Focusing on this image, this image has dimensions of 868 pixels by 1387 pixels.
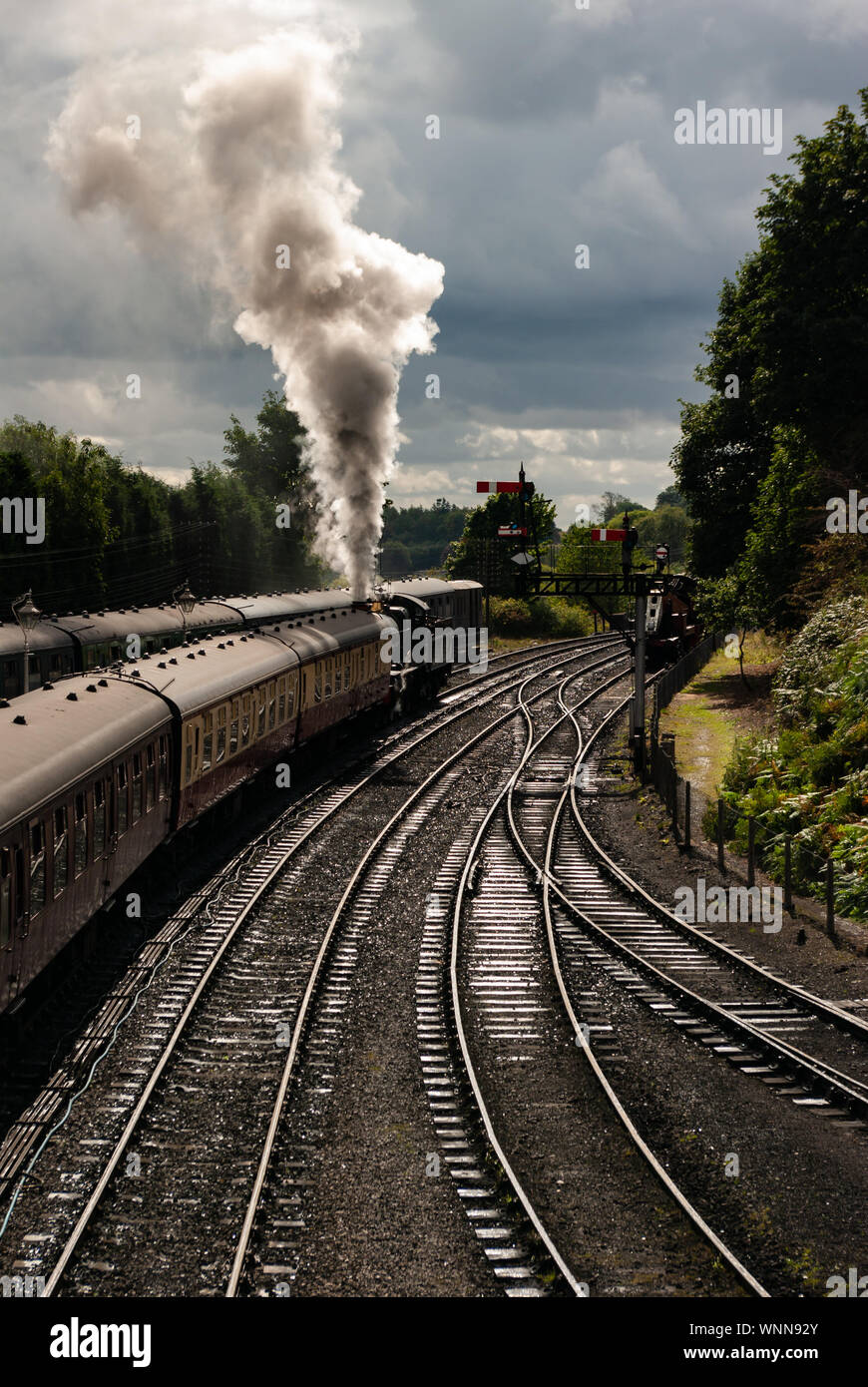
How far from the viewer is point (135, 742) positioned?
15.8 metres

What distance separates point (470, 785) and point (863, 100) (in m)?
25.3

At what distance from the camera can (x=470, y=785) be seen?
95.1 feet

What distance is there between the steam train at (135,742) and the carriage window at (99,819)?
2 cm

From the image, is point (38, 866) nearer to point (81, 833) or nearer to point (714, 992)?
point (81, 833)

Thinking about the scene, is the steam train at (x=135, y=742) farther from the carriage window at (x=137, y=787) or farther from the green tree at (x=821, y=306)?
the green tree at (x=821, y=306)

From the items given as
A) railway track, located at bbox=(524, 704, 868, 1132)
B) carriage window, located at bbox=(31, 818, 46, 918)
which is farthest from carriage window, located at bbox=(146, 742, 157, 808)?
railway track, located at bbox=(524, 704, 868, 1132)

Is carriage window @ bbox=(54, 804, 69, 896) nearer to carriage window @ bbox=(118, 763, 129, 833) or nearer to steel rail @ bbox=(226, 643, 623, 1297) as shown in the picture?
carriage window @ bbox=(118, 763, 129, 833)

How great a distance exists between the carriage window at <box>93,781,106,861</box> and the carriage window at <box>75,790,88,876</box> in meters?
0.39

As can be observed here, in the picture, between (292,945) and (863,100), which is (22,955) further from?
(863,100)

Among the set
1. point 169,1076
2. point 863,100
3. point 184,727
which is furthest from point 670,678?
point 169,1076

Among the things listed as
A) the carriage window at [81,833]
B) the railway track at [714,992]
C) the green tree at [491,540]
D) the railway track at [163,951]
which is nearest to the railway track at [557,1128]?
the railway track at [714,992]

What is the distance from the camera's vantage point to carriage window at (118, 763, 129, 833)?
1499 centimetres

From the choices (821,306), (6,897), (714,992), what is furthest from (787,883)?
(821,306)

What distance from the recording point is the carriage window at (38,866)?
37.3 ft
